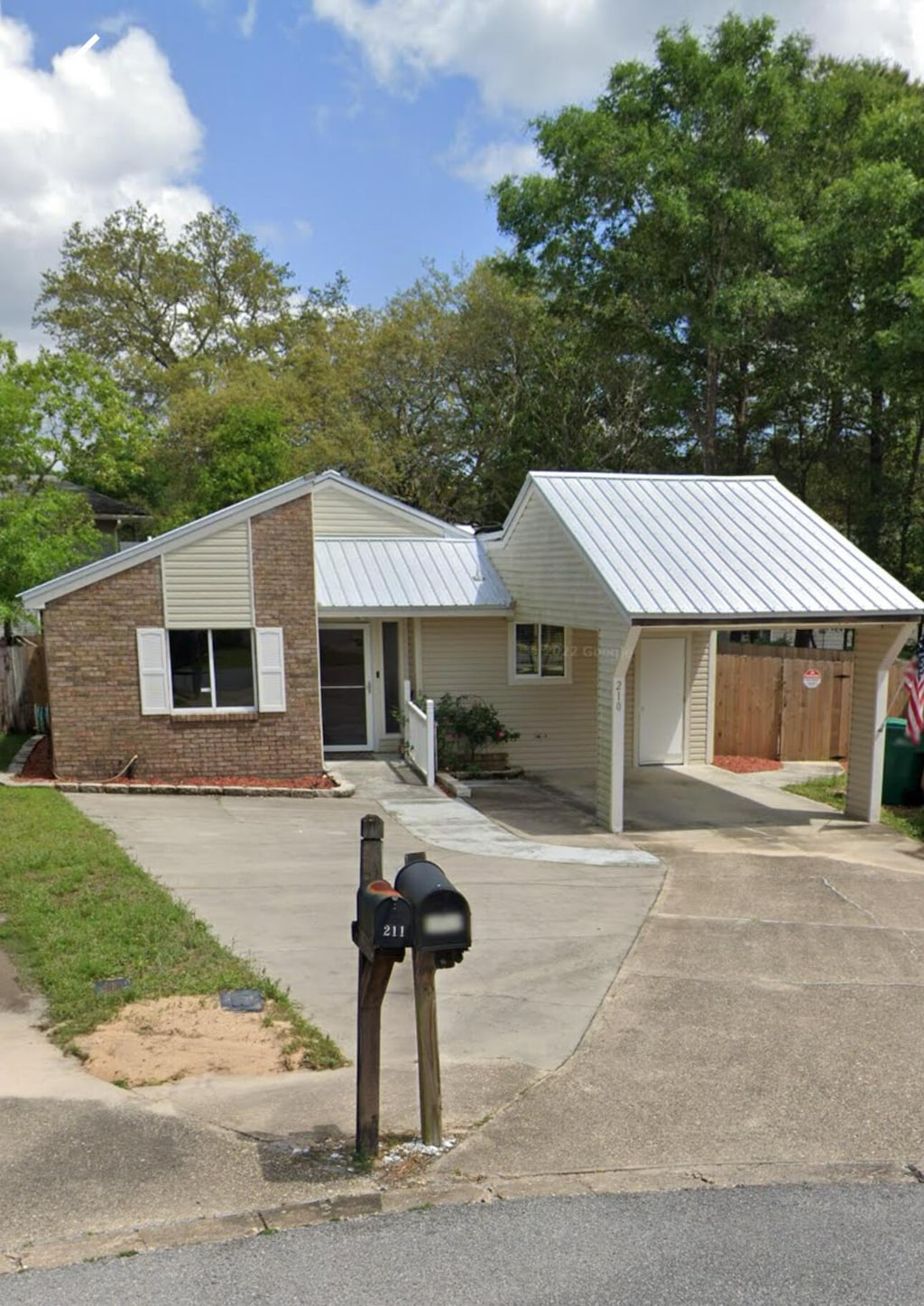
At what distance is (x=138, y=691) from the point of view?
13109 millimetres

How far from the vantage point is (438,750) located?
49.5ft

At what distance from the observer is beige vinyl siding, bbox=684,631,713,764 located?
52.7 feet

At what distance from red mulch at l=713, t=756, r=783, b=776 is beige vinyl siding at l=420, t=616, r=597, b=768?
7.53ft

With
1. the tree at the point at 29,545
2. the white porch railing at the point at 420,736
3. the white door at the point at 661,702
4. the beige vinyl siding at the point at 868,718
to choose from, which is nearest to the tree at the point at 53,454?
the tree at the point at 29,545

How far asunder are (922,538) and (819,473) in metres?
5.13

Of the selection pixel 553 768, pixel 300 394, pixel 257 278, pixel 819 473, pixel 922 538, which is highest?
pixel 257 278

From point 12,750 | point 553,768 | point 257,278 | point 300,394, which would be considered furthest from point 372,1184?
point 257,278

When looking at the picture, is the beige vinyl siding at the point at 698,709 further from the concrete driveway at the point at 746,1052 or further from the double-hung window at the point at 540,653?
the concrete driveway at the point at 746,1052

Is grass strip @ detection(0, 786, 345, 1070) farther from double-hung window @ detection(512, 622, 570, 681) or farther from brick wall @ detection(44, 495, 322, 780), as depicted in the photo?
double-hung window @ detection(512, 622, 570, 681)

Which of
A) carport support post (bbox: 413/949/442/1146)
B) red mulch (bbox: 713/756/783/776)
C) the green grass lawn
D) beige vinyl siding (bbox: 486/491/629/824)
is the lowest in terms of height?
red mulch (bbox: 713/756/783/776)

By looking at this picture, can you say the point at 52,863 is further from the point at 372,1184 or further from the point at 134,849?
the point at 372,1184

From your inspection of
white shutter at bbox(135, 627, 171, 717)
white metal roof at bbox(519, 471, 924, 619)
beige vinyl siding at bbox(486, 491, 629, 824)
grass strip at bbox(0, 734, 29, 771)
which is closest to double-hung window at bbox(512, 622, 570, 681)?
beige vinyl siding at bbox(486, 491, 629, 824)

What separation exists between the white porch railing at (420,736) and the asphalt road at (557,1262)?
32.2 feet

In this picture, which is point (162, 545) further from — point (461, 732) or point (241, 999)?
point (241, 999)
